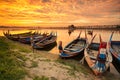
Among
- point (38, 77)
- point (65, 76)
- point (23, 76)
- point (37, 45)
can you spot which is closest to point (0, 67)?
point (23, 76)

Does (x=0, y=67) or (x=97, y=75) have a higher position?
(x=0, y=67)

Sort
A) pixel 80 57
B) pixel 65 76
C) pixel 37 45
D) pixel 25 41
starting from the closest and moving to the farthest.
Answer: pixel 65 76 → pixel 80 57 → pixel 37 45 → pixel 25 41

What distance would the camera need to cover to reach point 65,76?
8648 mm

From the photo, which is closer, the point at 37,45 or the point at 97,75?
the point at 97,75

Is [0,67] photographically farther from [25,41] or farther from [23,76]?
[25,41]

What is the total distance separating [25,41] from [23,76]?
837 inches

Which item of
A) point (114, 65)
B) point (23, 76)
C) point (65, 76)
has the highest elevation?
point (23, 76)

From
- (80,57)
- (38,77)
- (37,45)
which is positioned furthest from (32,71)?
(37,45)

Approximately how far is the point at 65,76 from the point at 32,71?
83.7 inches

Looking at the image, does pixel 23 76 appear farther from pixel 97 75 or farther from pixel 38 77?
pixel 97 75

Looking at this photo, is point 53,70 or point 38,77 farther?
point 53,70

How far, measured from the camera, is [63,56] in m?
15.6

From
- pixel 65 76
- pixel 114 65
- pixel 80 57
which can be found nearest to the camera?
pixel 65 76

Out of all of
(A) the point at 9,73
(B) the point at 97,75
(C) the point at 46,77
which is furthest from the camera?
(B) the point at 97,75
